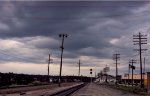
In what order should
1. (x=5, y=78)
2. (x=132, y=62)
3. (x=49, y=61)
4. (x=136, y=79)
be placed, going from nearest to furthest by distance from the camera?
(x=5, y=78) < (x=132, y=62) < (x=49, y=61) < (x=136, y=79)

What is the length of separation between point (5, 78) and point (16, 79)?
430 inches

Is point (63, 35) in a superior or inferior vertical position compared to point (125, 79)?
superior

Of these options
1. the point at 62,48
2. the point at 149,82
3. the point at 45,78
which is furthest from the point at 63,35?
the point at 45,78

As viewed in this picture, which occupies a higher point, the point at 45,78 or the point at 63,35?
the point at 63,35

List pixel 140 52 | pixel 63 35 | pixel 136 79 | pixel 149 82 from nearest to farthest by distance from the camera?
pixel 149 82 → pixel 140 52 → pixel 63 35 → pixel 136 79

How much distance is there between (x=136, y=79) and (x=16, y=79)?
6898 centimetres

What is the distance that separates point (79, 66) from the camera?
535 ft

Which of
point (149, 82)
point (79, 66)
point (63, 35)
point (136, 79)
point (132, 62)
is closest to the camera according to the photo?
point (149, 82)

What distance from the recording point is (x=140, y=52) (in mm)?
72375

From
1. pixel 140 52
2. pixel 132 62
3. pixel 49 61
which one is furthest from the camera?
pixel 49 61

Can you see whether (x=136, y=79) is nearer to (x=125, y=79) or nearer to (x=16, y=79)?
(x=125, y=79)

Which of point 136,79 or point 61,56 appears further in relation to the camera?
point 136,79

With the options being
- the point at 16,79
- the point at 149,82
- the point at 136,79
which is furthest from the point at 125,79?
the point at 149,82

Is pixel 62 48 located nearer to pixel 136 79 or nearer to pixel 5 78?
pixel 5 78
